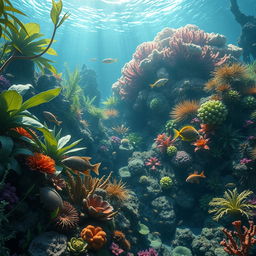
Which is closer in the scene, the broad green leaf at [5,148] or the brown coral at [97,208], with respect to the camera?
the broad green leaf at [5,148]

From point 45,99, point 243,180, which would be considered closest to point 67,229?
point 45,99

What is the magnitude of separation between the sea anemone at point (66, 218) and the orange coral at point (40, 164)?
715mm

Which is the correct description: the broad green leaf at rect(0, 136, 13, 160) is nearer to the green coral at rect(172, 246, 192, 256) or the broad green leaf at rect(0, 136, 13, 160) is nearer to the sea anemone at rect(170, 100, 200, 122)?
the green coral at rect(172, 246, 192, 256)

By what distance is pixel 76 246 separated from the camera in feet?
10.2

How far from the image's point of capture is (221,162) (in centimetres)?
720

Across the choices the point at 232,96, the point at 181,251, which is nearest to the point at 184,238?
the point at 181,251

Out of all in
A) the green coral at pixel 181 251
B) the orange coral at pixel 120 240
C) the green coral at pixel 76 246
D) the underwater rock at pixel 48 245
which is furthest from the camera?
the green coral at pixel 181 251

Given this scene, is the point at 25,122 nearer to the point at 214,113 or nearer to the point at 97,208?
the point at 97,208

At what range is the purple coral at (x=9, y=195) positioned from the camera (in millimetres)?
2934

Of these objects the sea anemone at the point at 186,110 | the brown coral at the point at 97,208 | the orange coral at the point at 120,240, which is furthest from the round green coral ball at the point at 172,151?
the brown coral at the point at 97,208

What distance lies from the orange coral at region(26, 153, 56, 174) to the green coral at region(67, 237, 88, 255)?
119cm

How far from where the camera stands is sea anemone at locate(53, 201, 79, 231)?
327 centimetres

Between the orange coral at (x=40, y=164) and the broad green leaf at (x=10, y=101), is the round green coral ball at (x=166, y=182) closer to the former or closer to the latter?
the orange coral at (x=40, y=164)

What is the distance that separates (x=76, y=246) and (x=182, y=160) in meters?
5.23
